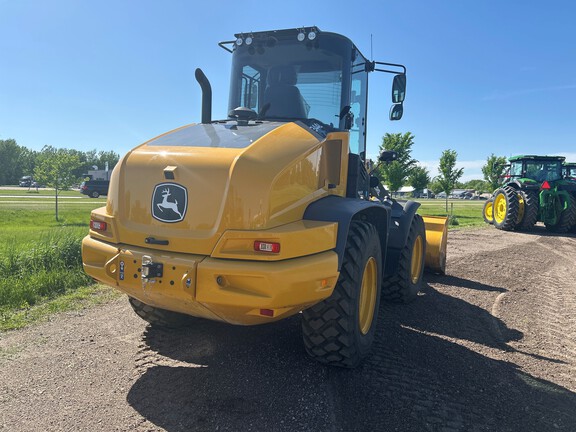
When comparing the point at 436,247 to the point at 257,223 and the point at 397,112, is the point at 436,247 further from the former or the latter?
the point at 257,223

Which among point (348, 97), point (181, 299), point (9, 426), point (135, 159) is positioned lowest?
point (9, 426)

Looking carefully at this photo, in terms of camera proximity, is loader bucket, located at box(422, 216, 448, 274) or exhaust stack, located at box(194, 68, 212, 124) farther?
loader bucket, located at box(422, 216, 448, 274)

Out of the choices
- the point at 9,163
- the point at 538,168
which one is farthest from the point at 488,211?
the point at 9,163

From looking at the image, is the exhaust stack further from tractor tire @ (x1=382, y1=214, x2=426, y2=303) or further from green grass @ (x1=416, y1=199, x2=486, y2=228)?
green grass @ (x1=416, y1=199, x2=486, y2=228)

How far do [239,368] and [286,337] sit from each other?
2.28 ft

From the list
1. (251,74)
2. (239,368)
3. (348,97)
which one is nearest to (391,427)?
(239,368)

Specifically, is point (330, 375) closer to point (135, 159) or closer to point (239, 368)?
point (239, 368)

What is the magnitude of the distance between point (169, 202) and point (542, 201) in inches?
617

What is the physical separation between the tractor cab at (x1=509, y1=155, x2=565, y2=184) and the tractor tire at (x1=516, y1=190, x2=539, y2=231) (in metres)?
1.08

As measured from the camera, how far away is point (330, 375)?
10.6ft

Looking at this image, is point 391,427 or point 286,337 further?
point 286,337

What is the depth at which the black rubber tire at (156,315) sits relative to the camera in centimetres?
387

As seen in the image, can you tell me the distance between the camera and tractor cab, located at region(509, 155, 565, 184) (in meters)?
16.2

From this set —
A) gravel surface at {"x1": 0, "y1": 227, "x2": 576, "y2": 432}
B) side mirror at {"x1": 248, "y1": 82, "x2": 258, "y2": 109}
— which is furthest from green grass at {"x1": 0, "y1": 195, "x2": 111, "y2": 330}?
side mirror at {"x1": 248, "y1": 82, "x2": 258, "y2": 109}
